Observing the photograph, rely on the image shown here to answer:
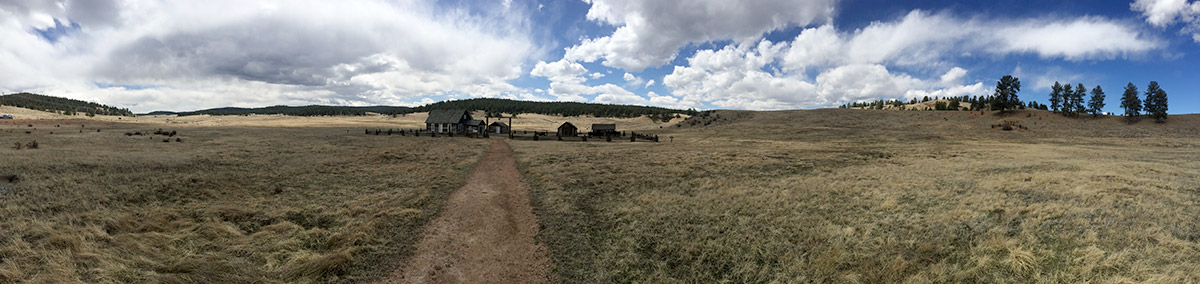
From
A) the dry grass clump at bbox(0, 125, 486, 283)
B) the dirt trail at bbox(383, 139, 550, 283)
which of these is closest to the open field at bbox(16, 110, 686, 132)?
the dry grass clump at bbox(0, 125, 486, 283)

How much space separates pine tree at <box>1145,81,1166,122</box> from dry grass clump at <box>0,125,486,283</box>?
102 meters

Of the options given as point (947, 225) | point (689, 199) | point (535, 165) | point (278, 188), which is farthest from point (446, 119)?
point (947, 225)

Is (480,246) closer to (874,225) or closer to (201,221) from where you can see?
(201,221)

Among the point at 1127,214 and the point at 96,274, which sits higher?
the point at 1127,214

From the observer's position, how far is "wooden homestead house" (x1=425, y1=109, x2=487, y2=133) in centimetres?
6284

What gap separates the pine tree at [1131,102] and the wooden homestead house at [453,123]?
10332 cm

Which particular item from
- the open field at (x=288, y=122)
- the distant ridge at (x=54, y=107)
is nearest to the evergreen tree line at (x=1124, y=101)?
the open field at (x=288, y=122)

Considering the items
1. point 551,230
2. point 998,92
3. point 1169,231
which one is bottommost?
point 551,230

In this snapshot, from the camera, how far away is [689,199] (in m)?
13.6

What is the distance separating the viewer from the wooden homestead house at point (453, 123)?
6284 cm

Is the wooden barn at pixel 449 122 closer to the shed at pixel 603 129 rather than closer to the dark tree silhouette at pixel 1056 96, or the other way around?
the shed at pixel 603 129

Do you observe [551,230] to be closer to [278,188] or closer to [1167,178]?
[278,188]

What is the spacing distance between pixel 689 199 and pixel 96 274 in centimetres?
1356

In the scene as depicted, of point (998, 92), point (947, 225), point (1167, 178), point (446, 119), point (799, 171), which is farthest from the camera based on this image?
point (998, 92)
